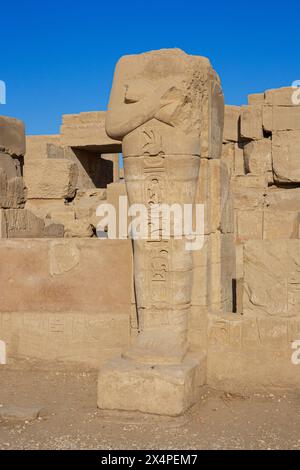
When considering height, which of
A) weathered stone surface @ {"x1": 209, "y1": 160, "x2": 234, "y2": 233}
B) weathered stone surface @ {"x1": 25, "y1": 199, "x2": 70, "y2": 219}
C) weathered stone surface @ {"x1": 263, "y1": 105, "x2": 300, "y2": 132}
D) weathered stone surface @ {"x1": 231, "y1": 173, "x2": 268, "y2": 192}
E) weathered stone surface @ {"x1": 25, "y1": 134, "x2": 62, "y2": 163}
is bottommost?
weathered stone surface @ {"x1": 209, "y1": 160, "x2": 234, "y2": 233}

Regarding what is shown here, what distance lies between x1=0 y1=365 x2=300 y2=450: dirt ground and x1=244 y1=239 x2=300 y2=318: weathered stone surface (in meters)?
0.68

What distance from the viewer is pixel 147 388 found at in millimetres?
4066

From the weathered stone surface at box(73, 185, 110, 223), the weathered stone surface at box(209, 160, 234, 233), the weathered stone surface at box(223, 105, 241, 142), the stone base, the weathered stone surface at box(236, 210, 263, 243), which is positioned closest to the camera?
the stone base

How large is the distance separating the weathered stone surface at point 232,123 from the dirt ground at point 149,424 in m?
8.36

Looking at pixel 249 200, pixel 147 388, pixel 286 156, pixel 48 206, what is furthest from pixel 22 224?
pixel 286 156

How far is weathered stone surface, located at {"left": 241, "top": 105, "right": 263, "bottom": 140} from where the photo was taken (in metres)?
11.4

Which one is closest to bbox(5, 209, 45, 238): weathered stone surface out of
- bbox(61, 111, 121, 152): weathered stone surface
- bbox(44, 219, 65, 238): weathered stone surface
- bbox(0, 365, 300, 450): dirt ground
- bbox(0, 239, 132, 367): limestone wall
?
bbox(44, 219, 65, 238): weathered stone surface

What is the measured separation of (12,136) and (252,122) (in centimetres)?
599

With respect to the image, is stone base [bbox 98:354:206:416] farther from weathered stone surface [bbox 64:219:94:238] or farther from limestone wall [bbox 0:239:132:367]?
weathered stone surface [bbox 64:219:94:238]

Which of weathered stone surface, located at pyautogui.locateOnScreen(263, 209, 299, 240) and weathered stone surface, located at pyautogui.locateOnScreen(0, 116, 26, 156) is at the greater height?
weathered stone surface, located at pyautogui.locateOnScreen(0, 116, 26, 156)

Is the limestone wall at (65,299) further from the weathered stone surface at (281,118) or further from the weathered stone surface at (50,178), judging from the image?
the weathered stone surface at (281,118)

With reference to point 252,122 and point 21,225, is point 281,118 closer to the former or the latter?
→ point 252,122

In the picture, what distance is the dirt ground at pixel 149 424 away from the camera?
3617mm
